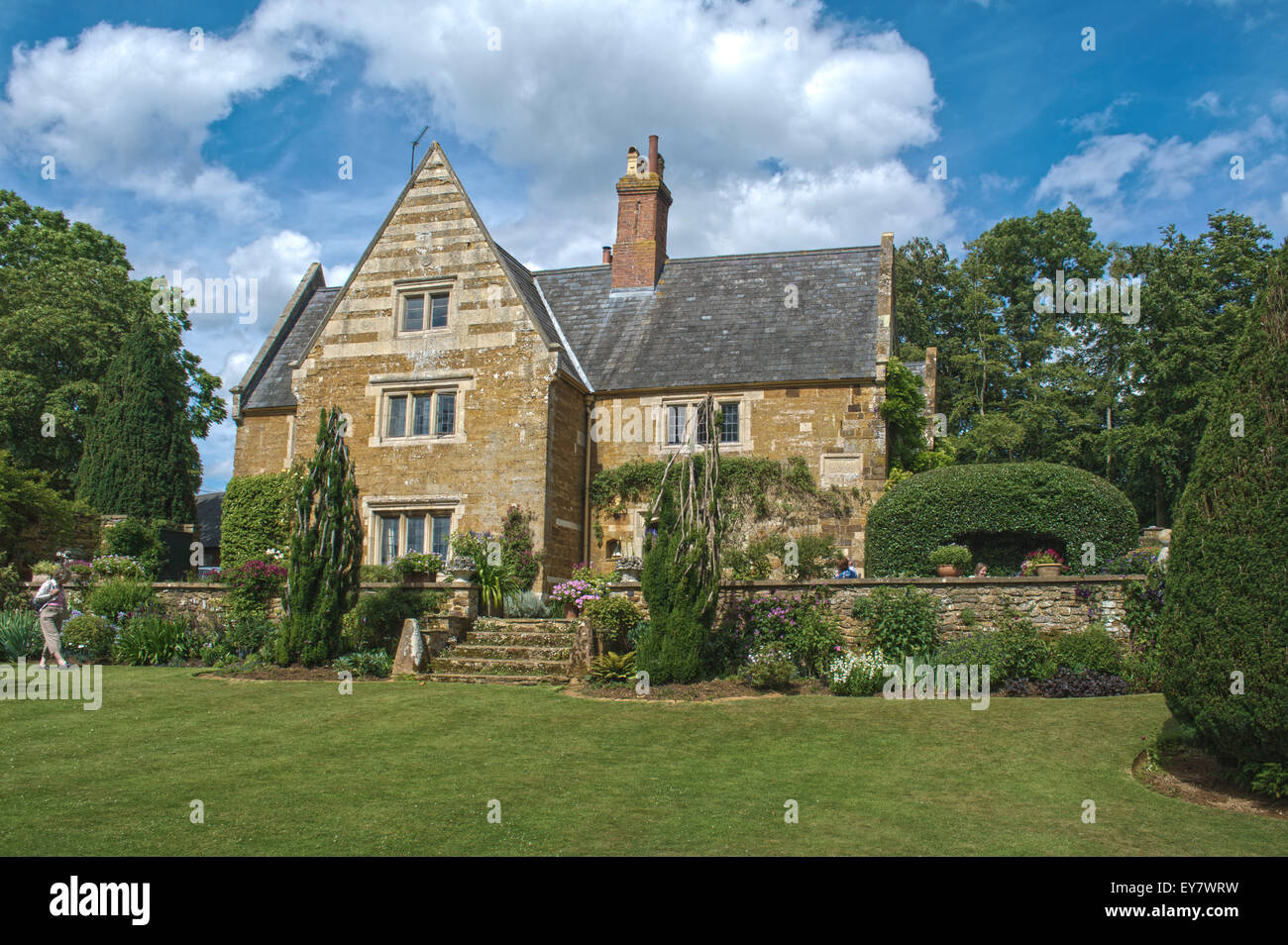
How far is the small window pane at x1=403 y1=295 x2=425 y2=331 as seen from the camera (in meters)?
23.2

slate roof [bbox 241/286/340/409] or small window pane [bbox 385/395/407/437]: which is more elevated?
slate roof [bbox 241/286/340/409]

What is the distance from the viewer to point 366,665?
51.1 ft

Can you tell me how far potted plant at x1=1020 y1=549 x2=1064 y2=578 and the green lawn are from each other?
9.78 ft

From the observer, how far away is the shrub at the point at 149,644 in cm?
1730

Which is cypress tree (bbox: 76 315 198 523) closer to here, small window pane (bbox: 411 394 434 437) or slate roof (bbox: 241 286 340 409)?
slate roof (bbox: 241 286 340 409)

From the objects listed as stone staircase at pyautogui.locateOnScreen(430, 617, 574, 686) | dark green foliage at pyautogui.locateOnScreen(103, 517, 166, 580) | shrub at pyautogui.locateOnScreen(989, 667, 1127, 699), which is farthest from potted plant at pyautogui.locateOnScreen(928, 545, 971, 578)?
dark green foliage at pyautogui.locateOnScreen(103, 517, 166, 580)

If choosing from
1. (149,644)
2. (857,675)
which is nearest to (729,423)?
(857,675)

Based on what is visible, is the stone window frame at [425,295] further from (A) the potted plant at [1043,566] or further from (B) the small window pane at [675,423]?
(A) the potted plant at [1043,566]

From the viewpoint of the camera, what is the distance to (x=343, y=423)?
54.2ft

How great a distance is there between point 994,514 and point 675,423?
821 centimetres

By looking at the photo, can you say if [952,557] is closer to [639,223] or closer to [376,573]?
[376,573]

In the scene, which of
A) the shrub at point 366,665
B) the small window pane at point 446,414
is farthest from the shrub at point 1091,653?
the small window pane at point 446,414

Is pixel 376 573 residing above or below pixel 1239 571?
below
